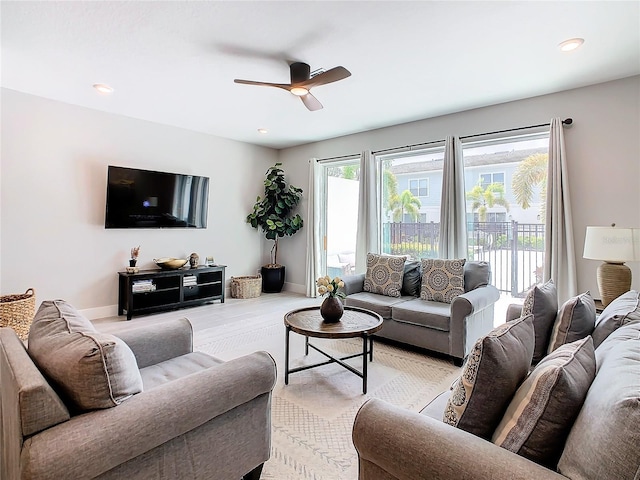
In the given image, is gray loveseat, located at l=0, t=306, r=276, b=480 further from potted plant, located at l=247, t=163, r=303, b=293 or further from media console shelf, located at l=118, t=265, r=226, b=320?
potted plant, located at l=247, t=163, r=303, b=293

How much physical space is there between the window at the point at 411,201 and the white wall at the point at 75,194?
2.68 meters

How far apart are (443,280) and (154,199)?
13.1 ft

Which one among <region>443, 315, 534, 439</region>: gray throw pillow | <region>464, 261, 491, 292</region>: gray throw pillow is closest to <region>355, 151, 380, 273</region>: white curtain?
<region>464, 261, 491, 292</region>: gray throw pillow

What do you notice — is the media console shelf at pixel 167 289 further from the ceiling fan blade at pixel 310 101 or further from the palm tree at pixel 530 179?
the palm tree at pixel 530 179

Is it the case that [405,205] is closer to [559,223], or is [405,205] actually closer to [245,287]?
[559,223]

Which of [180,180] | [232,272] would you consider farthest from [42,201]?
[232,272]

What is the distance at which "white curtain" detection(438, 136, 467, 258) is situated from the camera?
4.13m

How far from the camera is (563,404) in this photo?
0.89m

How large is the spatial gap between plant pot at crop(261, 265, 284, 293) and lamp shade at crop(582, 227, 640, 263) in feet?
15.0

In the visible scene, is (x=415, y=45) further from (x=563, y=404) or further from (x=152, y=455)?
(x=152, y=455)

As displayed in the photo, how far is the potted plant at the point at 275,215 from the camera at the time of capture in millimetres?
5941

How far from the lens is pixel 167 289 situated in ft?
15.4

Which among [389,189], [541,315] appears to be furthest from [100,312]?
[541,315]

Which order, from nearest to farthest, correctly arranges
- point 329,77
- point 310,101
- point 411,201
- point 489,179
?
point 329,77
point 310,101
point 489,179
point 411,201
